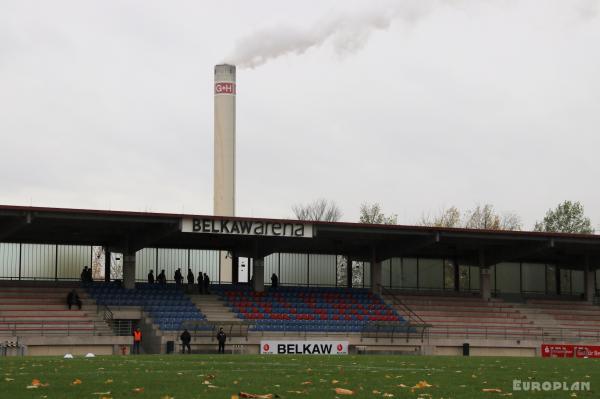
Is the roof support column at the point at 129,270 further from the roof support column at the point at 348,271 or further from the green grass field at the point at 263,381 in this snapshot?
the green grass field at the point at 263,381

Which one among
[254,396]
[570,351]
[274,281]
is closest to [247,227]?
[274,281]

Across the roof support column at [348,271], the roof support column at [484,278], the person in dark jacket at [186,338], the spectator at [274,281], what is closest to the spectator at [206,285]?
the spectator at [274,281]

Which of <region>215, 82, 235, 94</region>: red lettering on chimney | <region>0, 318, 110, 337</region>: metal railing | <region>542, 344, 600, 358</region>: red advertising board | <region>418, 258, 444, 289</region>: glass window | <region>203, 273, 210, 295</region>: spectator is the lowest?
<region>542, 344, 600, 358</region>: red advertising board

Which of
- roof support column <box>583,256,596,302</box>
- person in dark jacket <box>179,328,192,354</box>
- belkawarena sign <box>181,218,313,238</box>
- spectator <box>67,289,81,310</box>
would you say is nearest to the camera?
person in dark jacket <box>179,328,192,354</box>

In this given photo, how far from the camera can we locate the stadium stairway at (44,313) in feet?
156

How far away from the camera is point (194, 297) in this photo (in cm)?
5669

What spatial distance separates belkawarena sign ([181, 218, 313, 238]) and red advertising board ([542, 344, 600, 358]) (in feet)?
44.2

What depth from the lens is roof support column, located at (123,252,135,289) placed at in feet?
185

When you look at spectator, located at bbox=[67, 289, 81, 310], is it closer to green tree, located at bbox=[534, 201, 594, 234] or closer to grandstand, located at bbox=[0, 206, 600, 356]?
grandstand, located at bbox=[0, 206, 600, 356]

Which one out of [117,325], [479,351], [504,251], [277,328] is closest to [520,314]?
[504,251]

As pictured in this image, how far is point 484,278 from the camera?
212 feet

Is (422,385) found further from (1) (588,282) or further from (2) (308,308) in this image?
(1) (588,282)

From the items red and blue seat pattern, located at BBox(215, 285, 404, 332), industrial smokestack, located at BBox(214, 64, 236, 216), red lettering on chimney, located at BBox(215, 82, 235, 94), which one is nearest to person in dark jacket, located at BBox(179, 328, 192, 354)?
red and blue seat pattern, located at BBox(215, 285, 404, 332)

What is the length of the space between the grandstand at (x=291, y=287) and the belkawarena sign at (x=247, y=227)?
0.06 metres
